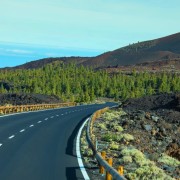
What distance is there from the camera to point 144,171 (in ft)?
46.3

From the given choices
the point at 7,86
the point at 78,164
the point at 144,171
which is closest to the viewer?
the point at 144,171

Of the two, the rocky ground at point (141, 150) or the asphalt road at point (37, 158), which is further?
the rocky ground at point (141, 150)

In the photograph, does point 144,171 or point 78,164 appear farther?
point 78,164

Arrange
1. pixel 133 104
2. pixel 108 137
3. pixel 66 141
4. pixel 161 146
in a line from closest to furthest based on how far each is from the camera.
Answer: pixel 66 141, pixel 108 137, pixel 161 146, pixel 133 104

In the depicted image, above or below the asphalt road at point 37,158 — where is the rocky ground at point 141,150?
below

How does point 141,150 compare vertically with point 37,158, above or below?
below

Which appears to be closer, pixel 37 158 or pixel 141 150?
pixel 37 158

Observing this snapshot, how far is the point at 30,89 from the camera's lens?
182m

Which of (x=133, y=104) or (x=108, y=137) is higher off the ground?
(x=108, y=137)

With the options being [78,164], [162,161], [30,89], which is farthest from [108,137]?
[30,89]

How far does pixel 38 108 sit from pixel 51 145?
44430 mm

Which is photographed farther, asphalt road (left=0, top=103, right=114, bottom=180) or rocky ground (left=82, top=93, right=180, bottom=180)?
rocky ground (left=82, top=93, right=180, bottom=180)

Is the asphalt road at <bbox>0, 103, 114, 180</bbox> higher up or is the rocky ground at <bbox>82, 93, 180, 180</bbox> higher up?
the asphalt road at <bbox>0, 103, 114, 180</bbox>

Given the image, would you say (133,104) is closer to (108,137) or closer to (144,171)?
(108,137)
